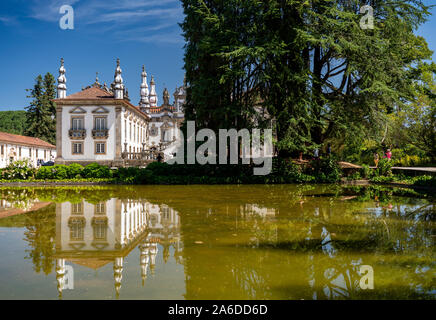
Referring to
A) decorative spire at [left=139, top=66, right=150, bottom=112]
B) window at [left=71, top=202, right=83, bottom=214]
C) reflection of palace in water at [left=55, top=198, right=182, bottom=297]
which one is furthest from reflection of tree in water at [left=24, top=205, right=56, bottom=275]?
decorative spire at [left=139, top=66, right=150, bottom=112]

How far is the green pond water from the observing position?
3.47m

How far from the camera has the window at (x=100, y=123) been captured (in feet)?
114

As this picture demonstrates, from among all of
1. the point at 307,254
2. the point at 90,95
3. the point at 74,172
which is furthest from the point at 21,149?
the point at 307,254

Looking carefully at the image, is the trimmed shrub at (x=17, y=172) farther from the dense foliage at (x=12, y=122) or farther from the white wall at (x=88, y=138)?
the dense foliage at (x=12, y=122)

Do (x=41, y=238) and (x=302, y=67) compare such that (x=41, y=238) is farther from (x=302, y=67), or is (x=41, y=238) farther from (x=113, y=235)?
(x=302, y=67)

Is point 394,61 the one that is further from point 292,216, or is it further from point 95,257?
point 95,257

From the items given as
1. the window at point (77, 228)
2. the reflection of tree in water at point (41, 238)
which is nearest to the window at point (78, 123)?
the reflection of tree in water at point (41, 238)

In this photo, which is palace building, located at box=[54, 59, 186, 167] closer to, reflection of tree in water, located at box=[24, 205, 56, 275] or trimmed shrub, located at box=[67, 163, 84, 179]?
trimmed shrub, located at box=[67, 163, 84, 179]

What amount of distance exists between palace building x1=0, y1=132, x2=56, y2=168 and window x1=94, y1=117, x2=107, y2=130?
23.0ft

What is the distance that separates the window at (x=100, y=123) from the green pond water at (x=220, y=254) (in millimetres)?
27360

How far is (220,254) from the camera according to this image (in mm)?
4754

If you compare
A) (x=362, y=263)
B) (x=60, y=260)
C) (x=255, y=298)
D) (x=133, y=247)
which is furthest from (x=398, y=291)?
(x=60, y=260)

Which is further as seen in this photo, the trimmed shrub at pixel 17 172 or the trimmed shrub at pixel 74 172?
the trimmed shrub at pixel 74 172

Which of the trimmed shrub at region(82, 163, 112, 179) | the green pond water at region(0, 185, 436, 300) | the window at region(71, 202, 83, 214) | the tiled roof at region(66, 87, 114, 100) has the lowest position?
the green pond water at region(0, 185, 436, 300)
